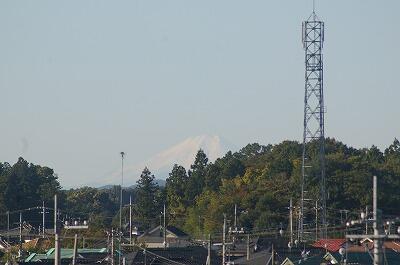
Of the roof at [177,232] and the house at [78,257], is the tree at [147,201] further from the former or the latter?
the house at [78,257]

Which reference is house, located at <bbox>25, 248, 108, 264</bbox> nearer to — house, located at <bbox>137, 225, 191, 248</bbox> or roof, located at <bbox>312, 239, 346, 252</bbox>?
roof, located at <bbox>312, 239, 346, 252</bbox>

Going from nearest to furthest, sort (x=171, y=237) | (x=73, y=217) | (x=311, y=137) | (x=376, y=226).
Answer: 1. (x=376, y=226)
2. (x=311, y=137)
3. (x=171, y=237)
4. (x=73, y=217)

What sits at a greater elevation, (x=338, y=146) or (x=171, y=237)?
(x=338, y=146)

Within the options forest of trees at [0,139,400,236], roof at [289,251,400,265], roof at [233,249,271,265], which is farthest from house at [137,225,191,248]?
roof at [289,251,400,265]

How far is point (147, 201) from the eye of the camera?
120062mm

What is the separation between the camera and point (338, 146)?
414ft

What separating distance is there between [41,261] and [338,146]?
6491cm

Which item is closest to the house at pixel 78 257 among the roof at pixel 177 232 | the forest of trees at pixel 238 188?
the forest of trees at pixel 238 188

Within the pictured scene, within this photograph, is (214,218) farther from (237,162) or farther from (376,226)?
(376,226)

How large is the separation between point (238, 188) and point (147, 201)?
17.1 m

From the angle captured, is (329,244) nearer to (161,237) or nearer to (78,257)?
(78,257)

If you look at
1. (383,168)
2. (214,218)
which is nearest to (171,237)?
(214,218)

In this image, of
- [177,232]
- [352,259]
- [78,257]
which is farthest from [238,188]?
[352,259]

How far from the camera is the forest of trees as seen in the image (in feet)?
321
